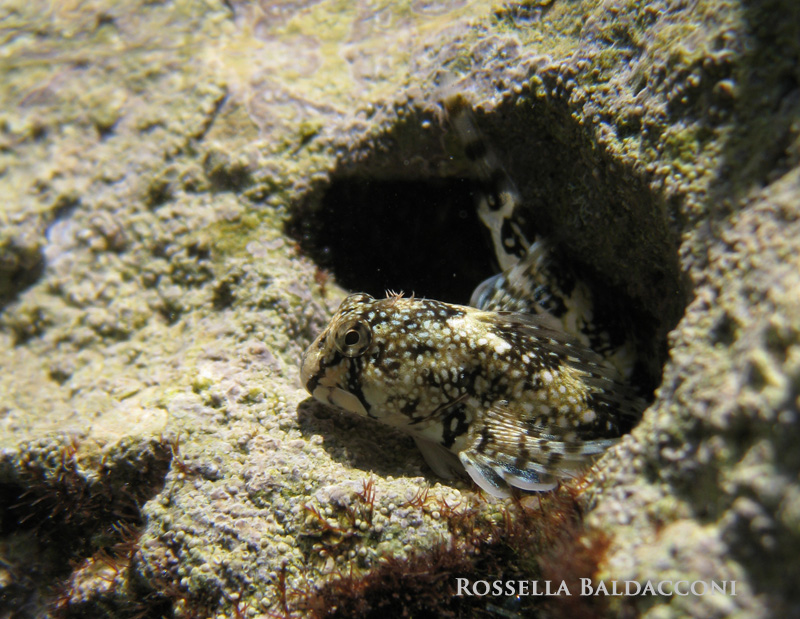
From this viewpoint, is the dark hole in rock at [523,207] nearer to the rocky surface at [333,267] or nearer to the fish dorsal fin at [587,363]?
the rocky surface at [333,267]

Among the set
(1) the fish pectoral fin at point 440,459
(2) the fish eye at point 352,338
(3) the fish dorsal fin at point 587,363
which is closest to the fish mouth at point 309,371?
(2) the fish eye at point 352,338

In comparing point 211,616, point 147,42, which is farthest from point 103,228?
point 211,616

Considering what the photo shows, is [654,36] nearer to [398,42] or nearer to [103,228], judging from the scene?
[398,42]

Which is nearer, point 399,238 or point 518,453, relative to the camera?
point 518,453

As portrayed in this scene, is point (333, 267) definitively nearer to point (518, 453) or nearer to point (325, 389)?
point (325, 389)

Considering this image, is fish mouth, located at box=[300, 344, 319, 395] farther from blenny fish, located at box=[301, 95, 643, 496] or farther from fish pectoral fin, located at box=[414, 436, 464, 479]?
fish pectoral fin, located at box=[414, 436, 464, 479]

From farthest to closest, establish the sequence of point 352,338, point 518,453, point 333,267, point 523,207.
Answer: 1. point 333,267
2. point 523,207
3. point 352,338
4. point 518,453

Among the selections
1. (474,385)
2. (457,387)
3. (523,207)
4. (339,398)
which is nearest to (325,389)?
(339,398)
